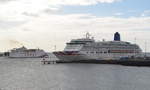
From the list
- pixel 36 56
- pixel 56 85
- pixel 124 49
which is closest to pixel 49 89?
pixel 56 85

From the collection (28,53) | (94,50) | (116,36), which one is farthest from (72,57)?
(28,53)

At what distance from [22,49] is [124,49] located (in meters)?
88.9

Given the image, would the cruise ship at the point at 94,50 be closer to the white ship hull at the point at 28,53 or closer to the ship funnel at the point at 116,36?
the ship funnel at the point at 116,36

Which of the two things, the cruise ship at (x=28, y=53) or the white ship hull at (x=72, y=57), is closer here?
the white ship hull at (x=72, y=57)

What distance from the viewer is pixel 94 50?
9500 cm

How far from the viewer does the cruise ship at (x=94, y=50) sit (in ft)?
302

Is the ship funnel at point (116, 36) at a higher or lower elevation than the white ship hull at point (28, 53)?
higher

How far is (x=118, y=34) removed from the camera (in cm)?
Result: 10538

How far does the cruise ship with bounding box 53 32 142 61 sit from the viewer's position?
92.0 meters

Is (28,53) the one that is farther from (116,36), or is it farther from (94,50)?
(94,50)

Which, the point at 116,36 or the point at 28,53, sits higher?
the point at 116,36

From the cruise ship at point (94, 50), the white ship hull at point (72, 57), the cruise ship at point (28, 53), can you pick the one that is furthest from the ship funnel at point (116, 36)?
the cruise ship at point (28, 53)

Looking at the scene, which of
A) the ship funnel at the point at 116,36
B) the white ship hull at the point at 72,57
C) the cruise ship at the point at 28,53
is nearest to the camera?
the white ship hull at the point at 72,57

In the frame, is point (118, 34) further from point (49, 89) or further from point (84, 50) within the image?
point (49, 89)
